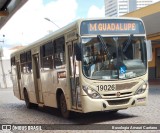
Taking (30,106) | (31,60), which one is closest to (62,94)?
(31,60)

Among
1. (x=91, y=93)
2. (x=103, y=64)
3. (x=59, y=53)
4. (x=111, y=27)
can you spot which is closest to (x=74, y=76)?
(x=91, y=93)

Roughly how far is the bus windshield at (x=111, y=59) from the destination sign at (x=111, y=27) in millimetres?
210

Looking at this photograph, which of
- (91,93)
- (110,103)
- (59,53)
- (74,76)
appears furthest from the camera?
(59,53)

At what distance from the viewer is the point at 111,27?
11.0m

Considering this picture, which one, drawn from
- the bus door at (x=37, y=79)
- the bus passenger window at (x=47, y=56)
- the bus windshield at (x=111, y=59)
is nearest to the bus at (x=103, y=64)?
the bus windshield at (x=111, y=59)

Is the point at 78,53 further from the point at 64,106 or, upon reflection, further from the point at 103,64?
the point at 64,106

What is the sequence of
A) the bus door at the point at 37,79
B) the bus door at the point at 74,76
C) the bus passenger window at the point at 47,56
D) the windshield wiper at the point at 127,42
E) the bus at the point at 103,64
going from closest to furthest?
the bus at the point at 103,64, the bus door at the point at 74,76, the windshield wiper at the point at 127,42, the bus passenger window at the point at 47,56, the bus door at the point at 37,79

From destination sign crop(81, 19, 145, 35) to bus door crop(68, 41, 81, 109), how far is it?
574 mm

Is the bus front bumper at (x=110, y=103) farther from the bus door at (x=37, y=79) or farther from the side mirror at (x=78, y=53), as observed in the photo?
the bus door at (x=37, y=79)

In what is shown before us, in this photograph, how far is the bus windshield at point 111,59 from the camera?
1054 centimetres

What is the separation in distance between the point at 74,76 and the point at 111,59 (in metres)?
1.18

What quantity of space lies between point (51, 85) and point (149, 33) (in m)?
17.8

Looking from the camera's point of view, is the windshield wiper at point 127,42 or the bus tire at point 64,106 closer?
the windshield wiper at point 127,42

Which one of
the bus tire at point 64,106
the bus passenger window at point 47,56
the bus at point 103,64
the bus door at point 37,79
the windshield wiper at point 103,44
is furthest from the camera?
the bus door at point 37,79
